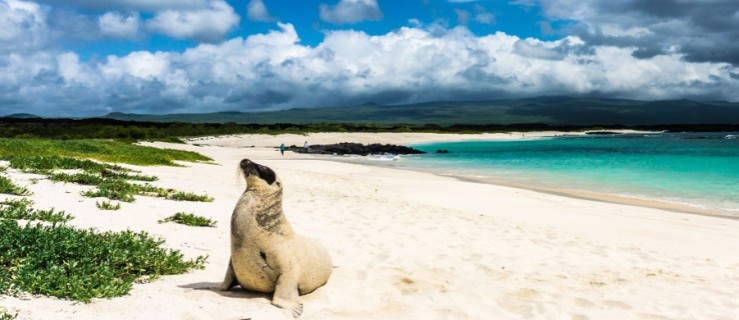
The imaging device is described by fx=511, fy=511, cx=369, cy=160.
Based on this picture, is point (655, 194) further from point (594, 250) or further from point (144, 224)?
point (144, 224)

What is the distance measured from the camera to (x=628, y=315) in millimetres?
6219

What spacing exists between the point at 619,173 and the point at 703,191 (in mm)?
10137

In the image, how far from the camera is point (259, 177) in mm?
5793

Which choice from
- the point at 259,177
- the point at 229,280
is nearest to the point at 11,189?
the point at 229,280

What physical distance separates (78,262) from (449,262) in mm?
5371

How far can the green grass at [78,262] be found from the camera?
5156 millimetres

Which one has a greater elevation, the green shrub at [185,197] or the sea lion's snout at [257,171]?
the sea lion's snout at [257,171]

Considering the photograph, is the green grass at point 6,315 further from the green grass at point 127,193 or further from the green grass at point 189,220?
the green grass at point 127,193

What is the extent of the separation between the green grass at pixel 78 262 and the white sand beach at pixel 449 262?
0.59 ft

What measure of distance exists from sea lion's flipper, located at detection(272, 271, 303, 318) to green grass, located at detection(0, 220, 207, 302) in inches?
62.2

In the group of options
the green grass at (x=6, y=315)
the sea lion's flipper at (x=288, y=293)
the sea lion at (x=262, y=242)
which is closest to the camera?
the green grass at (x=6, y=315)

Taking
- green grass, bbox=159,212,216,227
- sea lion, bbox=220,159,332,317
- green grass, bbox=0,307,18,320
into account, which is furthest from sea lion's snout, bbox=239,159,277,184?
green grass, bbox=159,212,216,227

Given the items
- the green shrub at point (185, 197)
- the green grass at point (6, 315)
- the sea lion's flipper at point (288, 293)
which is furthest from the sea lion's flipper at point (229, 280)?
the green shrub at point (185, 197)

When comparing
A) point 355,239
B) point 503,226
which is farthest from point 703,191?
point 355,239
